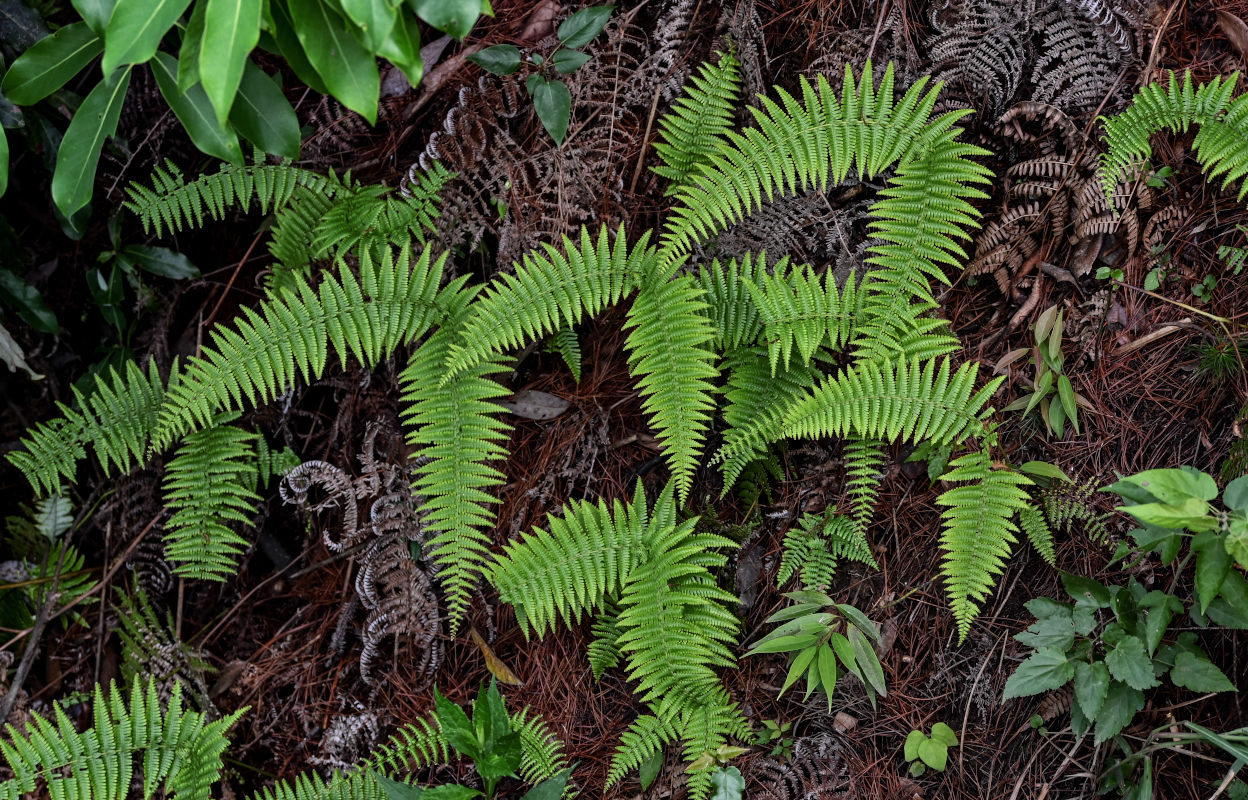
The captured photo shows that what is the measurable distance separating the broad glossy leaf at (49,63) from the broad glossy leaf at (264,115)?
0.43m

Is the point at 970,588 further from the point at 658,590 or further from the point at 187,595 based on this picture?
the point at 187,595

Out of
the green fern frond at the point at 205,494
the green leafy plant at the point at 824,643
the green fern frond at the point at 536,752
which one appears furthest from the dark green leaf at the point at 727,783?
the green fern frond at the point at 205,494

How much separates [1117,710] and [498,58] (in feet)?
9.86

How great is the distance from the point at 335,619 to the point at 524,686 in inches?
34.4

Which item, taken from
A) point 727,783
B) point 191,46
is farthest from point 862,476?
point 191,46

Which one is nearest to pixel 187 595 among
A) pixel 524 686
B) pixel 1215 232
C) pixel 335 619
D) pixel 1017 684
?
pixel 335 619

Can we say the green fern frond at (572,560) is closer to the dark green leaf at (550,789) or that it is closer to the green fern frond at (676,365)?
the green fern frond at (676,365)

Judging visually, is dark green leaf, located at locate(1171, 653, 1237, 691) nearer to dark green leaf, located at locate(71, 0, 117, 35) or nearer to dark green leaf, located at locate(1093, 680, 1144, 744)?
dark green leaf, located at locate(1093, 680, 1144, 744)

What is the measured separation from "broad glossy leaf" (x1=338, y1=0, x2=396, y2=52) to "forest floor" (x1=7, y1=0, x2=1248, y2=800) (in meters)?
1.33

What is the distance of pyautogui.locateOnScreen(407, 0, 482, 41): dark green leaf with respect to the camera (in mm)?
1918

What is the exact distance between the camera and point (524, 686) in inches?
121

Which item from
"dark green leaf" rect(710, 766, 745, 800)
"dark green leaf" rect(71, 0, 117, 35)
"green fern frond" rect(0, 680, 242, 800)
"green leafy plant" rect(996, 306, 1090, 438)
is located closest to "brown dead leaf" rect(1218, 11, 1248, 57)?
"green leafy plant" rect(996, 306, 1090, 438)

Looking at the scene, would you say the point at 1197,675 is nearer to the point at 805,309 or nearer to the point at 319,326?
the point at 805,309

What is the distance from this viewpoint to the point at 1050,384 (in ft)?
8.95
